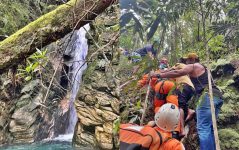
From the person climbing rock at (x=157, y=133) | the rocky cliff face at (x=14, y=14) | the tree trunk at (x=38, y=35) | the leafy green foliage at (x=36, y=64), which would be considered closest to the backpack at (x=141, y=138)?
the person climbing rock at (x=157, y=133)

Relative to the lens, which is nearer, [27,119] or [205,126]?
[205,126]

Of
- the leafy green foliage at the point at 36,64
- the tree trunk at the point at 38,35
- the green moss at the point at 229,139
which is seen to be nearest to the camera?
the green moss at the point at 229,139

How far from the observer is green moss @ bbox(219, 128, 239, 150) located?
648 mm

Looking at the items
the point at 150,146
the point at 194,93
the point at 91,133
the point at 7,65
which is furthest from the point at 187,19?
the point at 91,133

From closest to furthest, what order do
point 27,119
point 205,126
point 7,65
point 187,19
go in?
point 205,126
point 187,19
point 7,65
point 27,119

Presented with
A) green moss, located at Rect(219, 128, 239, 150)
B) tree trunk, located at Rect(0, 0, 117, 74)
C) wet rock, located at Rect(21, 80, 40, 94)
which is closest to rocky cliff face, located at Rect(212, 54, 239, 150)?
green moss, located at Rect(219, 128, 239, 150)

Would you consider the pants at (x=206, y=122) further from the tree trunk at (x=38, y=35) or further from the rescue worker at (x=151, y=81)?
the tree trunk at (x=38, y=35)

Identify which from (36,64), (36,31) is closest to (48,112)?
(36,31)

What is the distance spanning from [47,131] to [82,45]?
1772 millimetres

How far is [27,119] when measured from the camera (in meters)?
5.60

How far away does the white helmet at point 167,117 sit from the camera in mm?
726

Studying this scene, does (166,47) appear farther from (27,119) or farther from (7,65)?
(27,119)

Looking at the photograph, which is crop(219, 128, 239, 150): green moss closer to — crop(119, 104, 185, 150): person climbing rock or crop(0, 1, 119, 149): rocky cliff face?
crop(119, 104, 185, 150): person climbing rock

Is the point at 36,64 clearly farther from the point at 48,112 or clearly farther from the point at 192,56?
the point at 48,112
